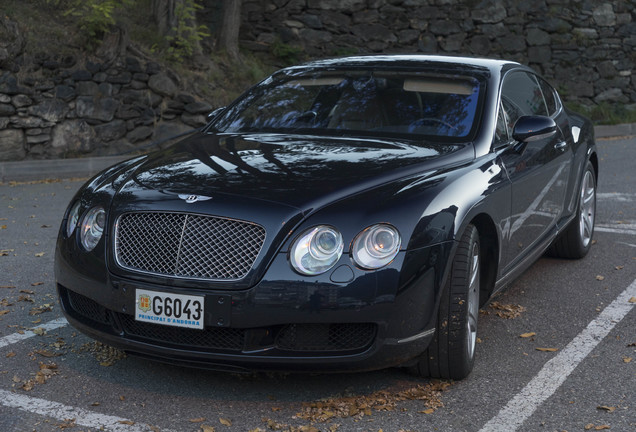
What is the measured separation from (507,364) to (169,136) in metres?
10.4

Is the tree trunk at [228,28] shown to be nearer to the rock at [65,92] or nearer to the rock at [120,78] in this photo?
the rock at [120,78]

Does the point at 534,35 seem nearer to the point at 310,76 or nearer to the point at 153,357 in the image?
the point at 310,76

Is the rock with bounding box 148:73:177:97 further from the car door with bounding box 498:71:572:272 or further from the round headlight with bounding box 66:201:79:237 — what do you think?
the round headlight with bounding box 66:201:79:237

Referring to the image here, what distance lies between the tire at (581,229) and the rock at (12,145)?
8.81 meters

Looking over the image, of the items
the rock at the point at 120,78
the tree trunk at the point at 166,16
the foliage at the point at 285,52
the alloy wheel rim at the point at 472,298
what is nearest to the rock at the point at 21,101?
the rock at the point at 120,78

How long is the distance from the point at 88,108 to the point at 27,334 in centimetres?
915

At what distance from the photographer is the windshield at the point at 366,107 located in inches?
191

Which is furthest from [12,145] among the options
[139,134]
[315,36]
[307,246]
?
[307,246]

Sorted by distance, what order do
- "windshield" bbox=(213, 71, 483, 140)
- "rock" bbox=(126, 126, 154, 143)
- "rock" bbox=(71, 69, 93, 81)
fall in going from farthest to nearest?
"rock" bbox=(126, 126, 154, 143)
"rock" bbox=(71, 69, 93, 81)
"windshield" bbox=(213, 71, 483, 140)

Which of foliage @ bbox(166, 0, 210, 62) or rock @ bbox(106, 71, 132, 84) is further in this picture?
foliage @ bbox(166, 0, 210, 62)

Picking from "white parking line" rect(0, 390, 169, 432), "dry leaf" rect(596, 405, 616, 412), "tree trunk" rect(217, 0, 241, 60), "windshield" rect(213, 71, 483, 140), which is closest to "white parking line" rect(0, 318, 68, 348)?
"white parking line" rect(0, 390, 169, 432)

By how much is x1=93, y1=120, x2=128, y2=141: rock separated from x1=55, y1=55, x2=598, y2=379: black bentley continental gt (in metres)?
9.15

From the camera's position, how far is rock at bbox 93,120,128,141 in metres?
13.6

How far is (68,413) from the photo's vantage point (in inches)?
147
